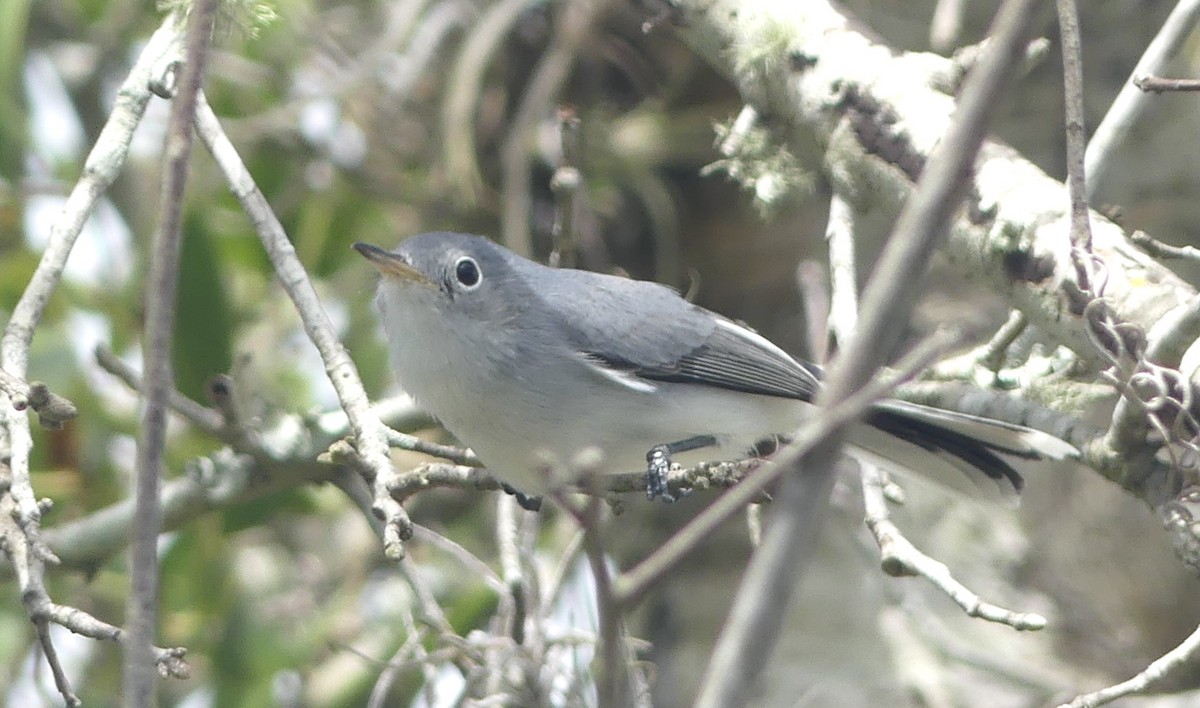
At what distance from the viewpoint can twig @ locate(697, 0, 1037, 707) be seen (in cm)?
98

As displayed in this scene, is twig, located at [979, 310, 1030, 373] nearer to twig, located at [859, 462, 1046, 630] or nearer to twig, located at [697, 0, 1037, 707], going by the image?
twig, located at [859, 462, 1046, 630]

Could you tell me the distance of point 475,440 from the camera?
2.61 meters

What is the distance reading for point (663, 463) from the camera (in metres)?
2.60

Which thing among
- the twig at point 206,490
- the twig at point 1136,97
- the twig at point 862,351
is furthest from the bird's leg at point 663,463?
the twig at point 862,351

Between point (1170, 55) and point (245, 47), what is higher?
point (1170, 55)

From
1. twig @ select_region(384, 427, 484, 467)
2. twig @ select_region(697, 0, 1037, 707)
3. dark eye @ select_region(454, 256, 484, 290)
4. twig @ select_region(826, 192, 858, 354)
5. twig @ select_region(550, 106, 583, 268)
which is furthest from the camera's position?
dark eye @ select_region(454, 256, 484, 290)

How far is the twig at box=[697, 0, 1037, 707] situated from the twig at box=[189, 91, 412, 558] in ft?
2.75

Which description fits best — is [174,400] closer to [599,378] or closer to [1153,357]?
[599,378]

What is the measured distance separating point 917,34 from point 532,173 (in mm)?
1304

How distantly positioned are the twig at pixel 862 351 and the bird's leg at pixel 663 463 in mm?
1429

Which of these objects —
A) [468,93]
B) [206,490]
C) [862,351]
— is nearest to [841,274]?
[206,490]

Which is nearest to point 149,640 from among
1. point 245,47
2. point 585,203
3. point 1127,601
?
point 585,203

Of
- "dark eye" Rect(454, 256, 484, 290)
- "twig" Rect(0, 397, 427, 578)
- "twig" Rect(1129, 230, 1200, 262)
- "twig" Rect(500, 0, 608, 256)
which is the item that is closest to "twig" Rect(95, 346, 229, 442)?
"twig" Rect(0, 397, 427, 578)

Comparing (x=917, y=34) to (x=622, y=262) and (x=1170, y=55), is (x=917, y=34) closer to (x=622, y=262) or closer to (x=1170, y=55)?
(x=622, y=262)
